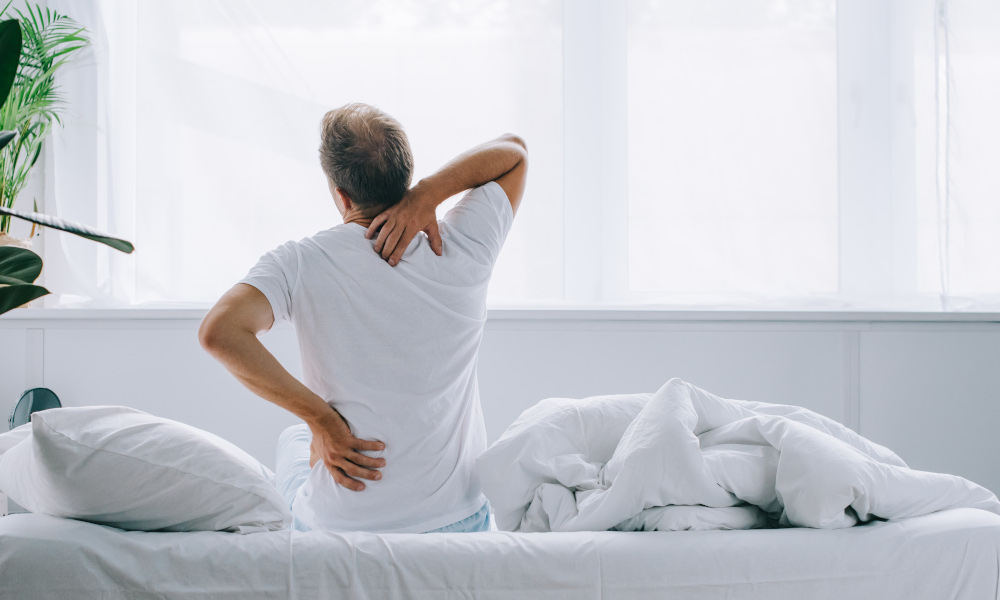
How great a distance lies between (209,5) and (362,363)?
6.34ft

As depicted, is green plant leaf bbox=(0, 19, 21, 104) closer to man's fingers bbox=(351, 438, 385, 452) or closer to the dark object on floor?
man's fingers bbox=(351, 438, 385, 452)

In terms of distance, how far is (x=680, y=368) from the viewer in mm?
2127

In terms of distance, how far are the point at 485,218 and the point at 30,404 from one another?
1646 mm

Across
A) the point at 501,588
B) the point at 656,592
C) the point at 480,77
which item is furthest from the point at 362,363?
the point at 480,77

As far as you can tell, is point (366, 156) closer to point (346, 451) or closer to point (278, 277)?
point (278, 277)

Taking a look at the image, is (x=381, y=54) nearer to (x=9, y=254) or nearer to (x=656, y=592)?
(x=9, y=254)

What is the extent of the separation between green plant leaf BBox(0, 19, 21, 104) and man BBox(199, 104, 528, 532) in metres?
0.37

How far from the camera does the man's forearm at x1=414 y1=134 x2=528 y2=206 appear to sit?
1163 millimetres

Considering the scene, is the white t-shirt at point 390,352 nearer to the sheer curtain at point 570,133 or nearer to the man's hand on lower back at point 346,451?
the man's hand on lower back at point 346,451

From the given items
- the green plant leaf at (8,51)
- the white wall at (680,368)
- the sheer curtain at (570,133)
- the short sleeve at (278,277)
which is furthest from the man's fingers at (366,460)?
the sheer curtain at (570,133)

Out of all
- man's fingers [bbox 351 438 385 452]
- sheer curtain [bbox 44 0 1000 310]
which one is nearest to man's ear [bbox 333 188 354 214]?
man's fingers [bbox 351 438 385 452]

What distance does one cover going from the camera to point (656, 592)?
0.88 meters

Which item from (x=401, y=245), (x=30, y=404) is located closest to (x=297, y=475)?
(x=401, y=245)

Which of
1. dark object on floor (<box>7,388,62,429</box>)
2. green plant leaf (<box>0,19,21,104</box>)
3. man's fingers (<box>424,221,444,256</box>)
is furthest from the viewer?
dark object on floor (<box>7,388,62,429</box>)
